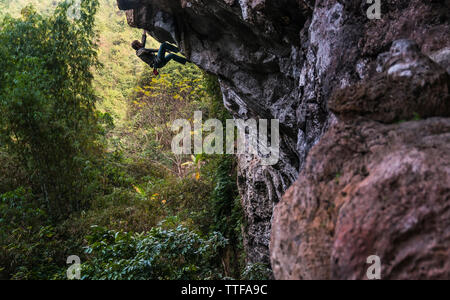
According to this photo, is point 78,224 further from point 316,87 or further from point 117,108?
point 117,108

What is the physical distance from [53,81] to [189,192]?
16.6 ft

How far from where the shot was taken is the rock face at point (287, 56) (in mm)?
2338

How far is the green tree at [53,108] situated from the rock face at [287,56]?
132 inches

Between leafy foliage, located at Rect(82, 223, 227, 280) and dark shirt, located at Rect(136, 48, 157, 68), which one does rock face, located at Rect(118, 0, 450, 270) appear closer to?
dark shirt, located at Rect(136, 48, 157, 68)

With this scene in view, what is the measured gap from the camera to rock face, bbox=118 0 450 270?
234cm

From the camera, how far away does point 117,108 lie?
17484 mm

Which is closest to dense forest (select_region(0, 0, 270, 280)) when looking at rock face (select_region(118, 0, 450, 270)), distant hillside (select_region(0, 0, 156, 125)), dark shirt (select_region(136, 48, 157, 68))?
rock face (select_region(118, 0, 450, 270))

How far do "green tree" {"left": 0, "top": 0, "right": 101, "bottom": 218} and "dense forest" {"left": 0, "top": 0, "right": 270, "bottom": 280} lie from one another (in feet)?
0.09

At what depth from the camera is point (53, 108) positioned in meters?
7.79

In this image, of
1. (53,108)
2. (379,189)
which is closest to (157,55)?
(53,108)

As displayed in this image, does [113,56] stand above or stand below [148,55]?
above

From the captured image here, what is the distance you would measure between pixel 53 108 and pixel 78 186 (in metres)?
2.20

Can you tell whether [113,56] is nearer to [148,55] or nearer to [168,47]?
[148,55]

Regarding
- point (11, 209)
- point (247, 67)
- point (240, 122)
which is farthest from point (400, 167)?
point (11, 209)
